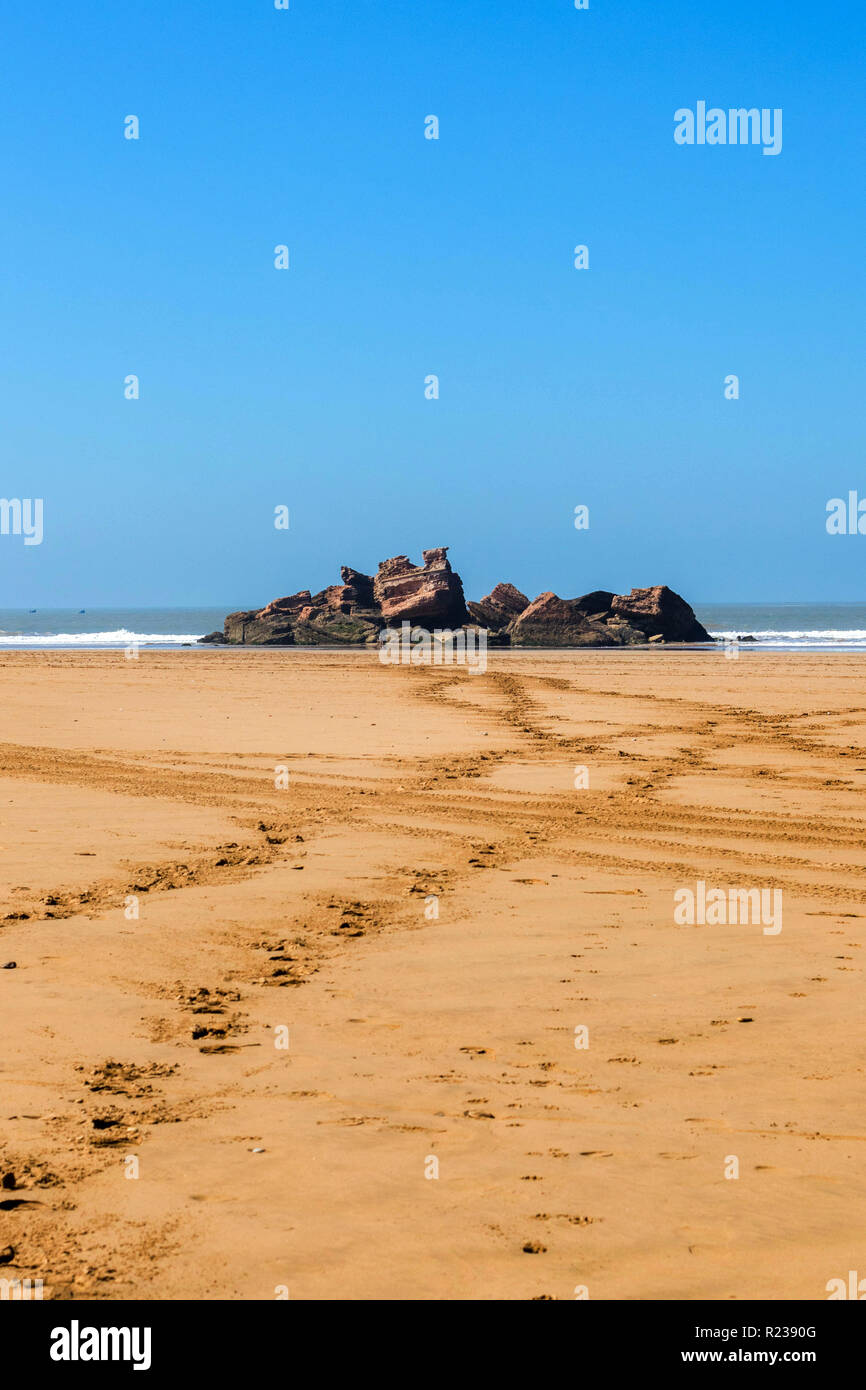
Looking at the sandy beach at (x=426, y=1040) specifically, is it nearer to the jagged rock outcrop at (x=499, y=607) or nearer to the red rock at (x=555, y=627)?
the red rock at (x=555, y=627)

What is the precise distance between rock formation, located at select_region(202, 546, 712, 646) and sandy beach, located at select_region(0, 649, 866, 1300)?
45845mm

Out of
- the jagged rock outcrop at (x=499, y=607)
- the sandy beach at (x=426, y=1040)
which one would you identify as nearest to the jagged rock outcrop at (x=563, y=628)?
the jagged rock outcrop at (x=499, y=607)

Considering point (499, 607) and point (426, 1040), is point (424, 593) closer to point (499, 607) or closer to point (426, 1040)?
point (499, 607)

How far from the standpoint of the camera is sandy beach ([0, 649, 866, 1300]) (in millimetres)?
3287

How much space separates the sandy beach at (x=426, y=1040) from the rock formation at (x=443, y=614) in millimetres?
45845

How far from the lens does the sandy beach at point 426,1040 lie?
3.29 metres

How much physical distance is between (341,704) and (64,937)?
15.2 meters

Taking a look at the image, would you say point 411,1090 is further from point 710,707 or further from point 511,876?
point 710,707

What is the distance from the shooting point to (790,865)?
8.30 m

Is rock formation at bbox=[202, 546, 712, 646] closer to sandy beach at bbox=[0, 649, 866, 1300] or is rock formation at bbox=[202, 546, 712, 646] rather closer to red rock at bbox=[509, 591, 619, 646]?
red rock at bbox=[509, 591, 619, 646]

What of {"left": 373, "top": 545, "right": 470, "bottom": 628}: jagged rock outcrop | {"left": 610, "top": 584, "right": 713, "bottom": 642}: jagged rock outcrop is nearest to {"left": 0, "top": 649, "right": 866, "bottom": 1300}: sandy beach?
{"left": 610, "top": 584, "right": 713, "bottom": 642}: jagged rock outcrop

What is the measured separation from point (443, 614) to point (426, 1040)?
57.4m

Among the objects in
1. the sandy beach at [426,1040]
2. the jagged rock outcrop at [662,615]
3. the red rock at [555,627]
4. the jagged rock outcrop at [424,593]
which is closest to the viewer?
the sandy beach at [426,1040]
